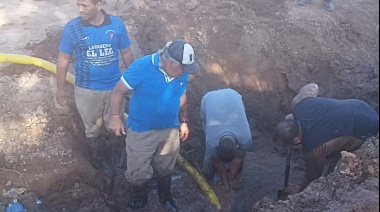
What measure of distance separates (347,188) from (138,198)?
7.79 ft

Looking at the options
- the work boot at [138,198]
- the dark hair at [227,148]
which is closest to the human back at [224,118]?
the dark hair at [227,148]

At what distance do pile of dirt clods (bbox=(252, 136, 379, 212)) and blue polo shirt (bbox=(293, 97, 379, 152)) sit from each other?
0.18 metres

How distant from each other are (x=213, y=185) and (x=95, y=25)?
2431 millimetres

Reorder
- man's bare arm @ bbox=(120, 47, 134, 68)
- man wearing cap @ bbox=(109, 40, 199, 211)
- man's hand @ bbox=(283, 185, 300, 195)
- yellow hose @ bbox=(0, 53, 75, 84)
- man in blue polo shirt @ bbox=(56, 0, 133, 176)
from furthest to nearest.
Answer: yellow hose @ bbox=(0, 53, 75, 84) < man's hand @ bbox=(283, 185, 300, 195) < man's bare arm @ bbox=(120, 47, 134, 68) < man in blue polo shirt @ bbox=(56, 0, 133, 176) < man wearing cap @ bbox=(109, 40, 199, 211)

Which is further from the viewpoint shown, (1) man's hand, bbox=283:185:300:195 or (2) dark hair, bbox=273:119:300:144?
(1) man's hand, bbox=283:185:300:195

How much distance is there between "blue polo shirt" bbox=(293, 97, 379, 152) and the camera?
5.20 m

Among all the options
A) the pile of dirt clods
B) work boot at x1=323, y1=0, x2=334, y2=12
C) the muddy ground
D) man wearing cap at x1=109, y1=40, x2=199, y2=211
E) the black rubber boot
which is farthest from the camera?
work boot at x1=323, y1=0, x2=334, y2=12

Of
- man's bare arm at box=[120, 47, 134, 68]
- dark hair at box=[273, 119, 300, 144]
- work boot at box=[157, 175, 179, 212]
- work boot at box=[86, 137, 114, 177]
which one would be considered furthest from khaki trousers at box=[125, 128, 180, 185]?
dark hair at box=[273, 119, 300, 144]

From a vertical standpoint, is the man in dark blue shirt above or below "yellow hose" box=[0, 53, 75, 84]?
above

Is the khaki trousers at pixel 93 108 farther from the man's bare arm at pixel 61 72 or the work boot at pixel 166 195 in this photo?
the work boot at pixel 166 195

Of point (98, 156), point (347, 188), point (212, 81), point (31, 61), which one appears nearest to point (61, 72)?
point (31, 61)

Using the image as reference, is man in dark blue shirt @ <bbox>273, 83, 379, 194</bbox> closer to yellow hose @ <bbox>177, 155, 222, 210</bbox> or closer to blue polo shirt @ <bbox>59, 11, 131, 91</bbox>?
yellow hose @ <bbox>177, 155, 222, 210</bbox>

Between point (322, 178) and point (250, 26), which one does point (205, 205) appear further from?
point (250, 26)

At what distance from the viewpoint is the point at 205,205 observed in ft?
20.7
